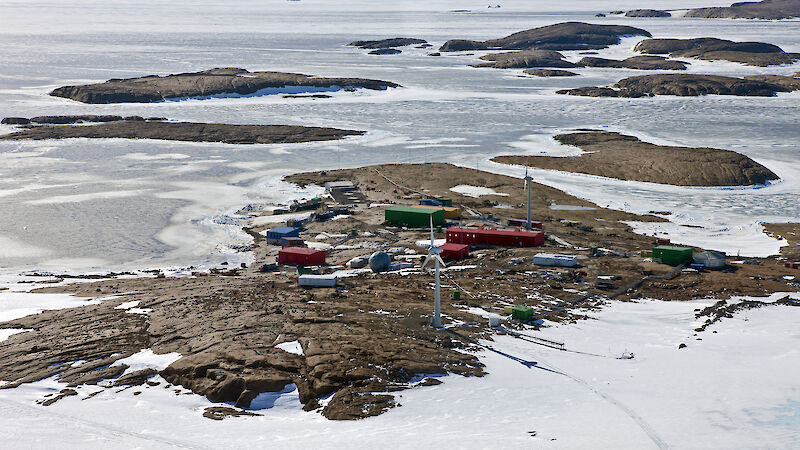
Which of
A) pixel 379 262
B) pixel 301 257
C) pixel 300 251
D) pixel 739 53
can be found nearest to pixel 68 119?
pixel 300 251

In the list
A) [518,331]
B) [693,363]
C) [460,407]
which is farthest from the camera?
[518,331]

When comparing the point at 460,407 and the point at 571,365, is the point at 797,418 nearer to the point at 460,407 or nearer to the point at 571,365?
the point at 571,365

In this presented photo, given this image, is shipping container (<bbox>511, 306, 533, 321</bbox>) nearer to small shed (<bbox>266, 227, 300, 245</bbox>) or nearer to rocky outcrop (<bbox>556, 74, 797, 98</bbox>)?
small shed (<bbox>266, 227, 300, 245</bbox>)

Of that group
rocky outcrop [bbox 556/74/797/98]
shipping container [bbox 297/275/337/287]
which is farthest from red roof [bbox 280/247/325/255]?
rocky outcrop [bbox 556/74/797/98]

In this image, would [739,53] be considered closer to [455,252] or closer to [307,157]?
[307,157]

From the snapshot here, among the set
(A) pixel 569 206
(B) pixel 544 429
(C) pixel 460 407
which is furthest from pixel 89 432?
(A) pixel 569 206

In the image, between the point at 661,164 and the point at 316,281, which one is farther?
the point at 661,164
